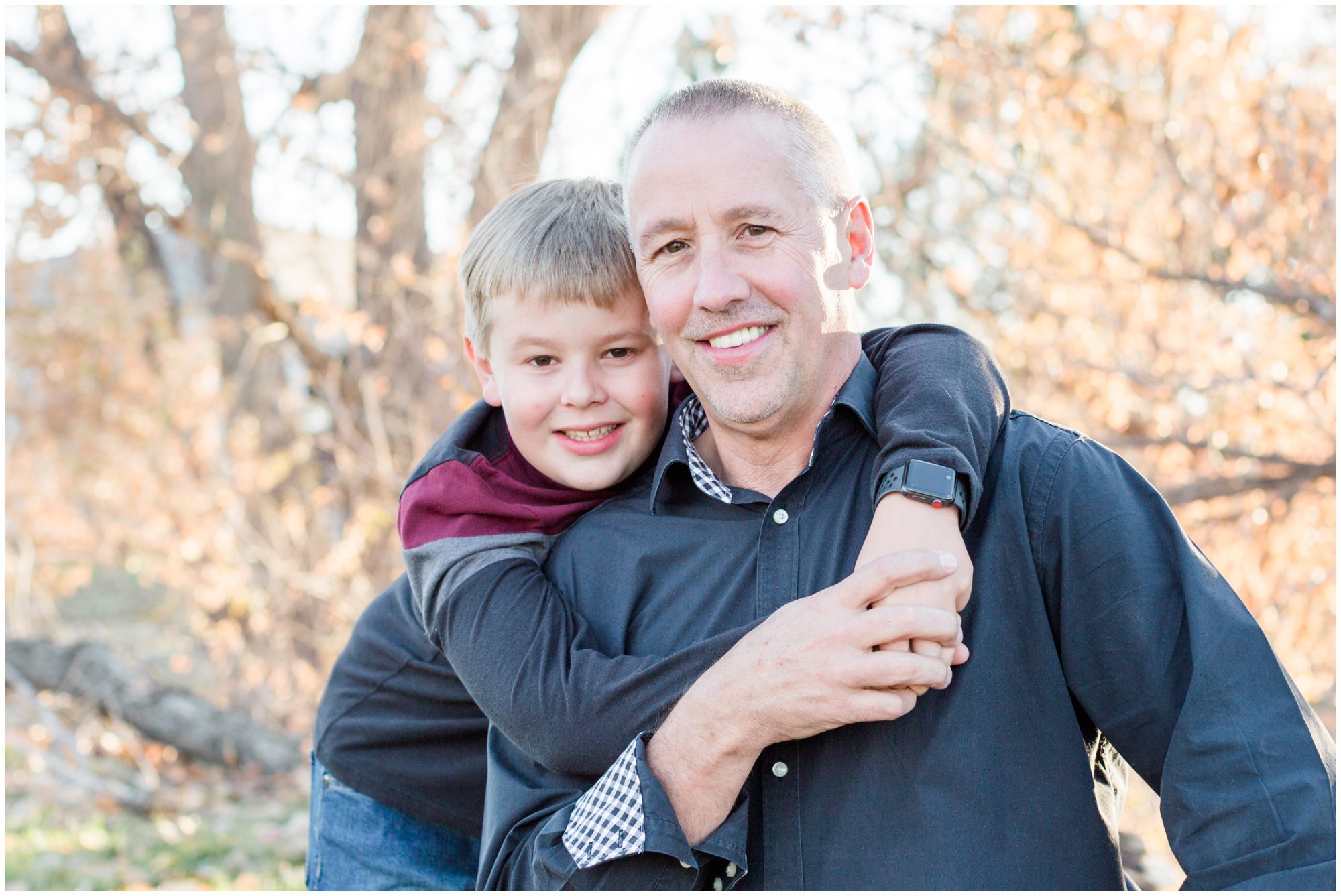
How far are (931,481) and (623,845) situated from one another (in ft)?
2.57

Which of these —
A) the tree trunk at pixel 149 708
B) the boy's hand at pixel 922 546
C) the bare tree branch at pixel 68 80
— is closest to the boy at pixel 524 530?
the boy's hand at pixel 922 546

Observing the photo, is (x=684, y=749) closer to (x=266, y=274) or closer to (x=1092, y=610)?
(x=1092, y=610)

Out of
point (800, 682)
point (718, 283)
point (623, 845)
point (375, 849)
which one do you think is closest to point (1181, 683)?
point (800, 682)

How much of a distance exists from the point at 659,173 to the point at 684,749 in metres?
1.08

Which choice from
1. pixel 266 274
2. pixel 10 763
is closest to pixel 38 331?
pixel 266 274

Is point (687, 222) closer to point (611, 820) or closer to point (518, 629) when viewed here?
point (518, 629)

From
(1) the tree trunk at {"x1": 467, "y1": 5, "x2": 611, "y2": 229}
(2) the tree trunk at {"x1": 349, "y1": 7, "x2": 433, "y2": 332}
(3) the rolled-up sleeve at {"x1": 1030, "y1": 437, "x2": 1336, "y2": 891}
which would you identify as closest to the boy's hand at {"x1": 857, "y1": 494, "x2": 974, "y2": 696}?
(3) the rolled-up sleeve at {"x1": 1030, "y1": 437, "x2": 1336, "y2": 891}

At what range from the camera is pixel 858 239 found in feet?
7.74

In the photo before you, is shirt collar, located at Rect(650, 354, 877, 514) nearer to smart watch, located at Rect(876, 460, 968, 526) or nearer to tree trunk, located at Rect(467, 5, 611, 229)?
smart watch, located at Rect(876, 460, 968, 526)

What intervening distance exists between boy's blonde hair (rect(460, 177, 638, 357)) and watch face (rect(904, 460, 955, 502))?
0.86m

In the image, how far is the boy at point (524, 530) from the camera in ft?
6.57

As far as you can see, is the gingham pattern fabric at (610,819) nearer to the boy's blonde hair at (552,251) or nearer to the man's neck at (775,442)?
the man's neck at (775,442)

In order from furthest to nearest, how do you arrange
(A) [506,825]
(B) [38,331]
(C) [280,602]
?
1. (B) [38,331]
2. (C) [280,602]
3. (A) [506,825]

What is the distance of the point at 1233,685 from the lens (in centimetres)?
175
